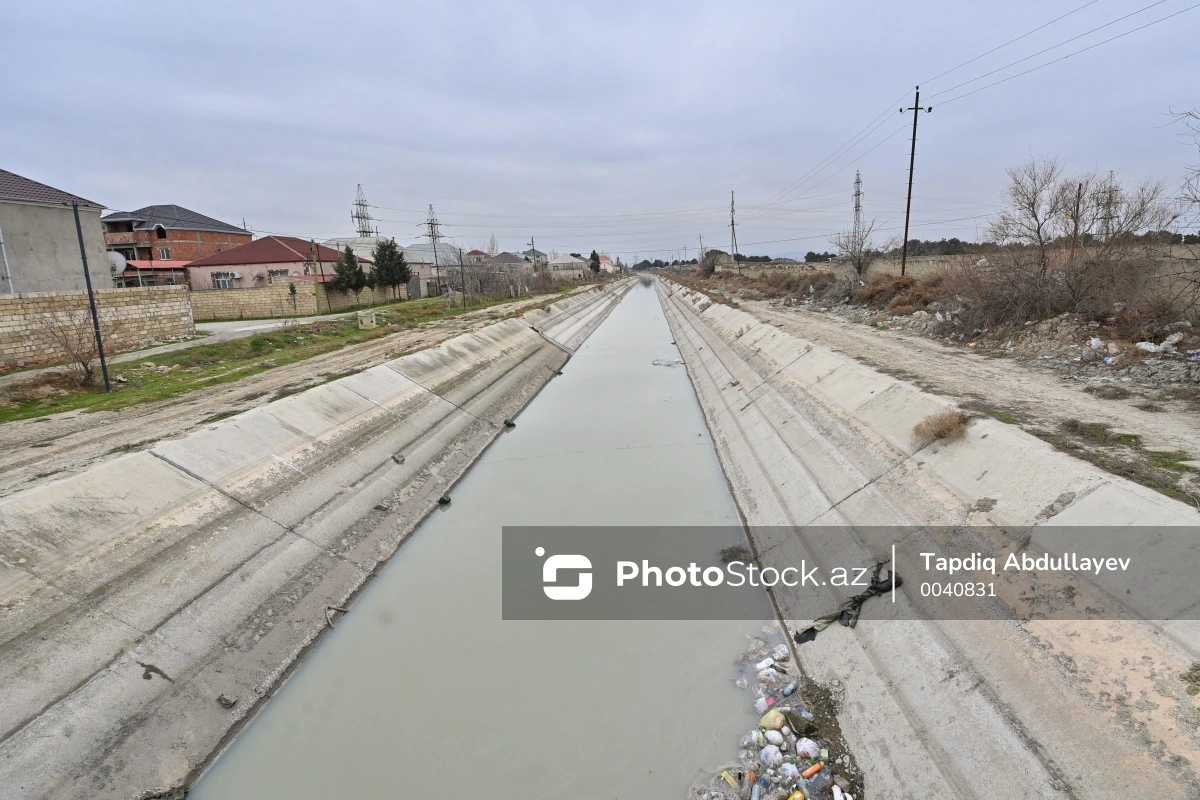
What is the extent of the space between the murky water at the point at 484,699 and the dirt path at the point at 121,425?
4.25 metres

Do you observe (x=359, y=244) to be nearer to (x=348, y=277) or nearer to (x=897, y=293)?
(x=348, y=277)

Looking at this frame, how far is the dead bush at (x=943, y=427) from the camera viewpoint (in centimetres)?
783

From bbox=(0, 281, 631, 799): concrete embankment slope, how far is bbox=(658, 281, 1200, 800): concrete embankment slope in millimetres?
6176

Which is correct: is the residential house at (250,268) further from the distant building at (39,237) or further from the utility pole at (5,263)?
the utility pole at (5,263)

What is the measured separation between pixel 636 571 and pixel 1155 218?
57.0ft

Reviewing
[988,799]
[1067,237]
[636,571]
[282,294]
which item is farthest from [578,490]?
[282,294]

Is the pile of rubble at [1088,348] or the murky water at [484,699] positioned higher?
the pile of rubble at [1088,348]

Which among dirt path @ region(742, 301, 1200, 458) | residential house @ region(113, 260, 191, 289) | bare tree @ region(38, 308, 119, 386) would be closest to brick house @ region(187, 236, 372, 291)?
residential house @ region(113, 260, 191, 289)

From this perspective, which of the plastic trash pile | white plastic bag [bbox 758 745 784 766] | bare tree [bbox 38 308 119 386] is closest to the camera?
the plastic trash pile

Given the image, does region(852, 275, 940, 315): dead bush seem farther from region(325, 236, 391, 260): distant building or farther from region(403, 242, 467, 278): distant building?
region(325, 236, 391, 260): distant building

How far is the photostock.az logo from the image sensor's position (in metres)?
8.23

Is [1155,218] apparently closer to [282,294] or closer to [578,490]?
[578,490]

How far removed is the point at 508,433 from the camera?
16484 mm

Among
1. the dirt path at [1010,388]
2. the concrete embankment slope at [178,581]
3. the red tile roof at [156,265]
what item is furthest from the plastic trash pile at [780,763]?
the red tile roof at [156,265]
